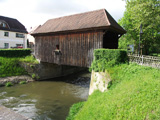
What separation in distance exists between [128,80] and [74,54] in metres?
7.03

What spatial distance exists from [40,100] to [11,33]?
902 inches

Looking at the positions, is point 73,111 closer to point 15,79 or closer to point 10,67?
point 15,79

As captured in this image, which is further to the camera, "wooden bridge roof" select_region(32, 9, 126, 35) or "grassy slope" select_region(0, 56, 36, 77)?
"grassy slope" select_region(0, 56, 36, 77)

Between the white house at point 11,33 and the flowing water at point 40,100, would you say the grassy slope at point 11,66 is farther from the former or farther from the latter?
the white house at point 11,33

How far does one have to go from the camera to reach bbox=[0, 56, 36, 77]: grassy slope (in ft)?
52.5

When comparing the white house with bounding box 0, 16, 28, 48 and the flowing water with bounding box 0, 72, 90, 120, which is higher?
the white house with bounding box 0, 16, 28, 48

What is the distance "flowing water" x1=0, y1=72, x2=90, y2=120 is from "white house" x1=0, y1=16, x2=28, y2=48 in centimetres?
1707

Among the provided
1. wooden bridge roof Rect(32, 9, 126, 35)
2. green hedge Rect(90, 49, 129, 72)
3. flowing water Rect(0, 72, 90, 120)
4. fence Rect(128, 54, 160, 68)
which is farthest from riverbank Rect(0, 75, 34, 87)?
fence Rect(128, 54, 160, 68)

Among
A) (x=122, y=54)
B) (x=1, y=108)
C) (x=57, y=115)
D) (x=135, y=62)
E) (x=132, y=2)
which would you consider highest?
(x=132, y=2)

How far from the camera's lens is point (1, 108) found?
299 inches

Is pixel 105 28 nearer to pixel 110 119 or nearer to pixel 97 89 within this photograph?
pixel 97 89

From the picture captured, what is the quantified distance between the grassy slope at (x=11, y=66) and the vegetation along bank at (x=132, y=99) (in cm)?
1187

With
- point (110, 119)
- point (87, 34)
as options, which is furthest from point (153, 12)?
point (110, 119)

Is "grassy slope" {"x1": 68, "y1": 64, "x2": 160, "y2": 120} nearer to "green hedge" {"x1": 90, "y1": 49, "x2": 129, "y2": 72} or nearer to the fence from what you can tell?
the fence
